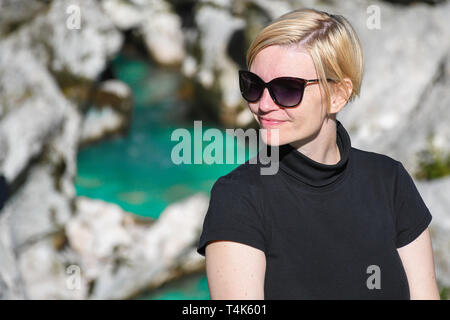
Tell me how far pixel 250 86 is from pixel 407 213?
24.5 inches

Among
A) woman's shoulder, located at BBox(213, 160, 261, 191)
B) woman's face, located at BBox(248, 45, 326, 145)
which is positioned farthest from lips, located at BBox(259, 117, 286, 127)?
woman's shoulder, located at BBox(213, 160, 261, 191)

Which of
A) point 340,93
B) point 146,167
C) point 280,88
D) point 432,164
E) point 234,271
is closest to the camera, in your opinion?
point 234,271

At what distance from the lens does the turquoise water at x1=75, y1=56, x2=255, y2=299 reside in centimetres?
1104

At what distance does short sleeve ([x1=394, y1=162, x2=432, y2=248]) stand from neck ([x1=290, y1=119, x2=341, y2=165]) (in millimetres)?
219

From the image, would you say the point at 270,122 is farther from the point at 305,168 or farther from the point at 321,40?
the point at 321,40

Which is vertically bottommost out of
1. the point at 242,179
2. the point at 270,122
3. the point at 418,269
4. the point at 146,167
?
the point at 146,167

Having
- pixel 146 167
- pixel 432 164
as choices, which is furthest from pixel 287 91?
pixel 146 167

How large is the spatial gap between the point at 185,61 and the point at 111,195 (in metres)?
4.43

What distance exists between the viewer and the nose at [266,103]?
1.68 metres

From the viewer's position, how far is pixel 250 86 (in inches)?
67.5

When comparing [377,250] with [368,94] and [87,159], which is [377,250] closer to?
[368,94]

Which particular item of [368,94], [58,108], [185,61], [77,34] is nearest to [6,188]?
[58,108]

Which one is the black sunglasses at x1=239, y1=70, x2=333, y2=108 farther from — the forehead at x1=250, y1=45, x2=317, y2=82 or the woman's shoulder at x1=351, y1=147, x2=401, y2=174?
the woman's shoulder at x1=351, y1=147, x2=401, y2=174

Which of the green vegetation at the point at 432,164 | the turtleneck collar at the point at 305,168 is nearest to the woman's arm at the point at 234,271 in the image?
the turtleneck collar at the point at 305,168
